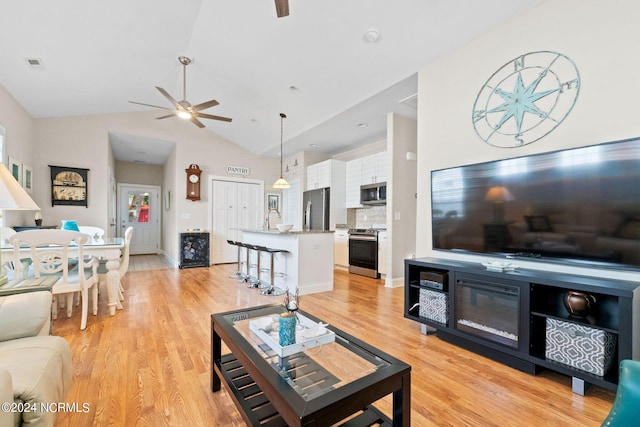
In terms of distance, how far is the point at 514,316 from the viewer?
206 centimetres

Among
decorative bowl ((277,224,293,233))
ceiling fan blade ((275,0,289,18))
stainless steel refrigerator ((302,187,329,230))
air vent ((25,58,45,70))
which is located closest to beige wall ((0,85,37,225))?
air vent ((25,58,45,70))

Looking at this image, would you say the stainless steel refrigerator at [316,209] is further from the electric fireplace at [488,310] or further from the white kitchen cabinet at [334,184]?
the electric fireplace at [488,310]

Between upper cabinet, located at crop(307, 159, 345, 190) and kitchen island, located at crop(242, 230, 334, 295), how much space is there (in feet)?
6.73

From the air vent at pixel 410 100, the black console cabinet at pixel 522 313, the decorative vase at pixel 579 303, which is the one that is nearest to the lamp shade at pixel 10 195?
the black console cabinet at pixel 522 313

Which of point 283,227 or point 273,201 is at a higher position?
point 273,201

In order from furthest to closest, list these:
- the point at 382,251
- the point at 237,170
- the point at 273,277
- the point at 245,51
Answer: the point at 237,170 < the point at 382,251 < the point at 273,277 < the point at 245,51

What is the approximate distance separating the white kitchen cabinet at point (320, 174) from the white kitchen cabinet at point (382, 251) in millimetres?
1708

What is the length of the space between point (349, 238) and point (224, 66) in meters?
3.59

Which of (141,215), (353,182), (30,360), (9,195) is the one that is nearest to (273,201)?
(353,182)

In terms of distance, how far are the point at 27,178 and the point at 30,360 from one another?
194 inches

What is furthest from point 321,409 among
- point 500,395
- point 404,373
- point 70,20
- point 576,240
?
point 70,20

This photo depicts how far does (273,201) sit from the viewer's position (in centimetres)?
750

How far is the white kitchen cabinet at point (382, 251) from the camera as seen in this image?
4891mm

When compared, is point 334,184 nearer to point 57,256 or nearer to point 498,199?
point 498,199
